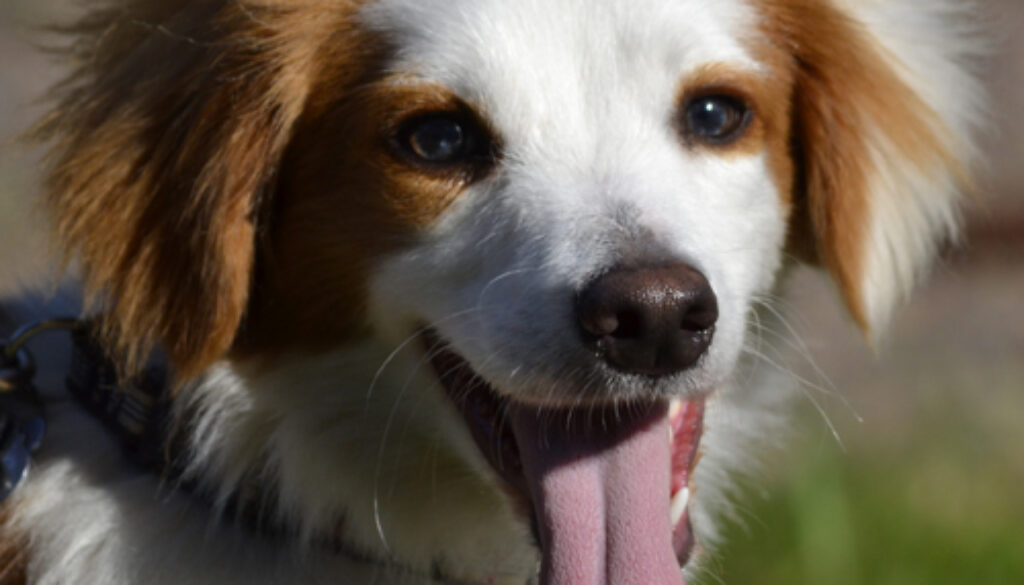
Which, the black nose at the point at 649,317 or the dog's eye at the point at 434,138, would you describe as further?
the dog's eye at the point at 434,138

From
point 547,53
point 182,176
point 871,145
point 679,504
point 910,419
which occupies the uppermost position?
point 547,53

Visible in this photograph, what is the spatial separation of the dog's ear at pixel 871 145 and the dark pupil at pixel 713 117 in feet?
0.84

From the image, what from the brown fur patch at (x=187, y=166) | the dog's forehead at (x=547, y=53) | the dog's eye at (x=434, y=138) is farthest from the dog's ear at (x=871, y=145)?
the brown fur patch at (x=187, y=166)

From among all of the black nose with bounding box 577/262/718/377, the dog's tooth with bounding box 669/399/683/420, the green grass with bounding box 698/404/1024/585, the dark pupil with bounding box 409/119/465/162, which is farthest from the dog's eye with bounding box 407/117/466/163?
the green grass with bounding box 698/404/1024/585

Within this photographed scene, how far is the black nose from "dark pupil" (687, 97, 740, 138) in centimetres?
51

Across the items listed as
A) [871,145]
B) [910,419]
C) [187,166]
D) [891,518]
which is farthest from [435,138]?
[910,419]

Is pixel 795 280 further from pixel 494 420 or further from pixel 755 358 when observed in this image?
pixel 494 420

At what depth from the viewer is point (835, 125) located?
3191 millimetres

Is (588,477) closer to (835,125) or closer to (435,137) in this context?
(435,137)

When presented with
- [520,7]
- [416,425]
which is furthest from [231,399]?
[520,7]

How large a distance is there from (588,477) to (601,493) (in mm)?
39

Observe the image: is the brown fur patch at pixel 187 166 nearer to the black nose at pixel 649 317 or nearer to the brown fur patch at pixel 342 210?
the brown fur patch at pixel 342 210

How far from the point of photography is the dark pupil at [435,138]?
2.81m

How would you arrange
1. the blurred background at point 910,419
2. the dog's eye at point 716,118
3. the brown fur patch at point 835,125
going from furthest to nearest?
the blurred background at point 910,419 → the brown fur patch at point 835,125 → the dog's eye at point 716,118
